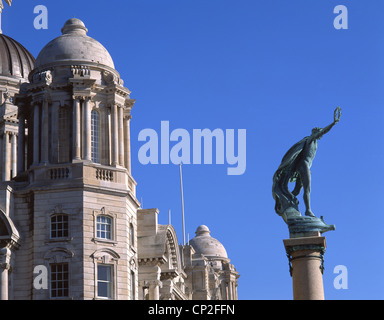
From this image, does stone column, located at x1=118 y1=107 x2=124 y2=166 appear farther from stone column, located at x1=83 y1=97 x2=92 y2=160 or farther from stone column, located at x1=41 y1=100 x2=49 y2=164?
stone column, located at x1=41 y1=100 x2=49 y2=164

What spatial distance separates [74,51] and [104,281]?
15.1 metres

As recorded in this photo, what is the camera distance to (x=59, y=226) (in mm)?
57594

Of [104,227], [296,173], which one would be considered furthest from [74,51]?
[296,173]

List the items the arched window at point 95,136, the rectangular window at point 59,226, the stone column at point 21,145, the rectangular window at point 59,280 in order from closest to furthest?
the rectangular window at point 59,280 < the rectangular window at point 59,226 < the arched window at point 95,136 < the stone column at point 21,145

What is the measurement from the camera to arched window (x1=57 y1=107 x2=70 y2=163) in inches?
2375

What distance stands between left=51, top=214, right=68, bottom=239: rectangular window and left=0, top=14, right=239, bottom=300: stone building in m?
0.06

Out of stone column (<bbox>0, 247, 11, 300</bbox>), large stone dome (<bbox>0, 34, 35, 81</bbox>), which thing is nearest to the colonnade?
stone column (<bbox>0, 247, 11, 300</bbox>)

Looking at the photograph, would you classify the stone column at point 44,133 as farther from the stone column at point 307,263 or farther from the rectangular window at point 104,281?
the stone column at point 307,263


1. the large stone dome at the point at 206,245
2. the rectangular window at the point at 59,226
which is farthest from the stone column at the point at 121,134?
the large stone dome at the point at 206,245

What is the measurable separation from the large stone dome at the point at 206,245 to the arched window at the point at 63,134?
4526 centimetres

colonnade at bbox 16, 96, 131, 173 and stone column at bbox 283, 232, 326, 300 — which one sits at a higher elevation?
colonnade at bbox 16, 96, 131, 173

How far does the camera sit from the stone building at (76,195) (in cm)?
5656

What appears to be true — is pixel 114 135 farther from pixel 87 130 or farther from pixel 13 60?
pixel 13 60
